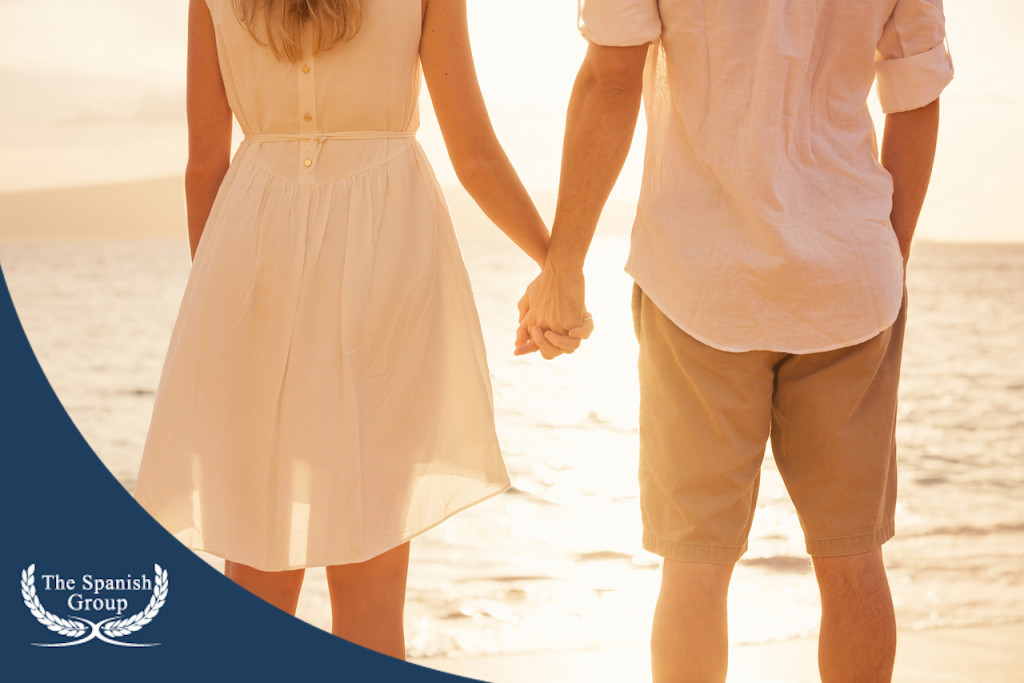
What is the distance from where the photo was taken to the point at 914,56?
5.71 ft

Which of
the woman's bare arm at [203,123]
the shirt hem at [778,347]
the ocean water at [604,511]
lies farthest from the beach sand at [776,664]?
the woman's bare arm at [203,123]

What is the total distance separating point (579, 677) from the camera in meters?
2.88

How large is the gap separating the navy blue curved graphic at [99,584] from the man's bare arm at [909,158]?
4.10 ft

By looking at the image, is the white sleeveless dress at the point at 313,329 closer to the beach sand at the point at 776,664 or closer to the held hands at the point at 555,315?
the held hands at the point at 555,315

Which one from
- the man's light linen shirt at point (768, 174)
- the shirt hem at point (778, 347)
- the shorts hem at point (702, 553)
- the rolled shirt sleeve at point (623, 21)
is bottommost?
the shorts hem at point (702, 553)

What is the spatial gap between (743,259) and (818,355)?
0.73ft

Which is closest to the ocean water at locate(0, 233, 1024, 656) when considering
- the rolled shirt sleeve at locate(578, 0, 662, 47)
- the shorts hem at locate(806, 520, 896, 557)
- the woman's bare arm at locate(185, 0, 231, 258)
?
the shorts hem at locate(806, 520, 896, 557)

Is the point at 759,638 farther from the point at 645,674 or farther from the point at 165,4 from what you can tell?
the point at 165,4

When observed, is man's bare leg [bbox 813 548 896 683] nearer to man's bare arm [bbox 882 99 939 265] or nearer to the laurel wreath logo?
man's bare arm [bbox 882 99 939 265]

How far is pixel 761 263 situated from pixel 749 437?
0.30m

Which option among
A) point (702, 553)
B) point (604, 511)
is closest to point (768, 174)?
point (702, 553)

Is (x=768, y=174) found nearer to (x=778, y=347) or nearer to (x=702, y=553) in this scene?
(x=778, y=347)

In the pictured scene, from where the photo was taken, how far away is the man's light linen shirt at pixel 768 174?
62.7 inches

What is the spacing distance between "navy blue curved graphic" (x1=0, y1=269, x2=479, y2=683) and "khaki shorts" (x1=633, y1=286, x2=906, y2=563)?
0.64 meters
